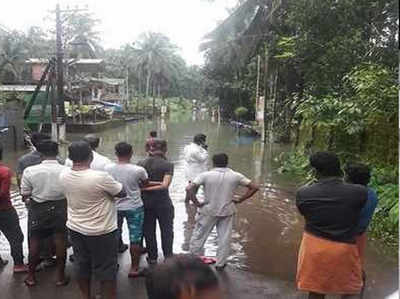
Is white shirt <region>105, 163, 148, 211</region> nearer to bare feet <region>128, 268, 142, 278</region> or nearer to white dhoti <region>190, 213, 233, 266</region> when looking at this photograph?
bare feet <region>128, 268, 142, 278</region>

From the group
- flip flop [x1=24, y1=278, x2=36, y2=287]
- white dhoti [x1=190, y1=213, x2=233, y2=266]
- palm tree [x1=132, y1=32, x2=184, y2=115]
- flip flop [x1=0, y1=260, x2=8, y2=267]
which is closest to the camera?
flip flop [x1=24, y1=278, x2=36, y2=287]

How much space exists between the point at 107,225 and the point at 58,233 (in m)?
Answer: 1.04

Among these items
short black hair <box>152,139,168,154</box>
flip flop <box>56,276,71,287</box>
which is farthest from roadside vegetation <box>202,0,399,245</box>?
flip flop <box>56,276,71,287</box>

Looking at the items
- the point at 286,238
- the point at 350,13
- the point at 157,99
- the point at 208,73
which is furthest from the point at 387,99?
the point at 157,99

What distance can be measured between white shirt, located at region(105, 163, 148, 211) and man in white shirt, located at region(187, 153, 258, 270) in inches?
25.3

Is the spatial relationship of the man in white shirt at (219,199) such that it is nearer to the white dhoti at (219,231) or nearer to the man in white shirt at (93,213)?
the white dhoti at (219,231)

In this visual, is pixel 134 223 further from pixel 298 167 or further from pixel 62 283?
pixel 298 167

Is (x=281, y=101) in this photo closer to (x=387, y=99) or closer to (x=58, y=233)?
(x=387, y=99)

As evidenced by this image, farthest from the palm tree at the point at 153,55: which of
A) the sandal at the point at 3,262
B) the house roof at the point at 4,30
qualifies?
the sandal at the point at 3,262

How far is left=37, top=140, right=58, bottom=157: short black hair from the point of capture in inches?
207

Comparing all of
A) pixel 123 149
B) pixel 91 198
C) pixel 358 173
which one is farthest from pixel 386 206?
pixel 91 198

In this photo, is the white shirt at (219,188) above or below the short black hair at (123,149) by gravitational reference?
below

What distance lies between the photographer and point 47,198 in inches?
206

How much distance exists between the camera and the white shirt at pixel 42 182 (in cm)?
521
